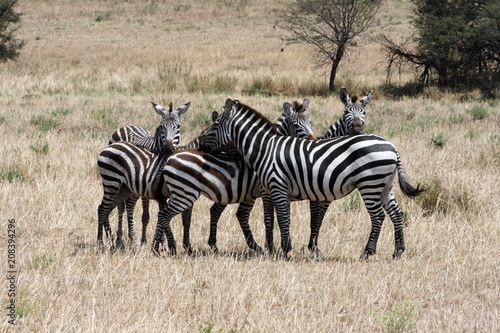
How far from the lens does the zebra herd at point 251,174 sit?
7414 millimetres

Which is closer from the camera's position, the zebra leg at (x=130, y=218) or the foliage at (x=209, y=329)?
the foliage at (x=209, y=329)

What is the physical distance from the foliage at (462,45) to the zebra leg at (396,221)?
17585 mm

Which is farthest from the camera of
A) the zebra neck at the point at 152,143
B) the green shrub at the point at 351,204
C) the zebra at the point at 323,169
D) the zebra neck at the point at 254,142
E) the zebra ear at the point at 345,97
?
the green shrub at the point at 351,204

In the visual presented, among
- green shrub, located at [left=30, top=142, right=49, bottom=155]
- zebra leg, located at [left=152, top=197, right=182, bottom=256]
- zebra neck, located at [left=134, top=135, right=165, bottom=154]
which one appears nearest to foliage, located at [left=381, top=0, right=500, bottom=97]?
green shrub, located at [left=30, top=142, right=49, bottom=155]

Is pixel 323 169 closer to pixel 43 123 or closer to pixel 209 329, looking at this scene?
pixel 209 329

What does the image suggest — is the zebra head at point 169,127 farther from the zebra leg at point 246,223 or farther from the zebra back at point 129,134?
the zebra back at point 129,134

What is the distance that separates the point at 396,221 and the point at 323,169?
1201 mm

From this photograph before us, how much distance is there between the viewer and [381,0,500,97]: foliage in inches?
947

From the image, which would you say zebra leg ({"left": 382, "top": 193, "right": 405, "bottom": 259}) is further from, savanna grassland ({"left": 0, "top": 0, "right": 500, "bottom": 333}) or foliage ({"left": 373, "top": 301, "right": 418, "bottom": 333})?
foliage ({"left": 373, "top": 301, "right": 418, "bottom": 333})

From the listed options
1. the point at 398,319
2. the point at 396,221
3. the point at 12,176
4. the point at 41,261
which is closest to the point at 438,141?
the point at 396,221

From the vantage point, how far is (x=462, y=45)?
2541 cm

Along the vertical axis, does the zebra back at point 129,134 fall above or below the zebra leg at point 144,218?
above

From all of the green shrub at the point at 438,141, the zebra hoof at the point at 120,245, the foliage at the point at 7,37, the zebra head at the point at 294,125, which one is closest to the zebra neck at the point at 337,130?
the zebra head at the point at 294,125

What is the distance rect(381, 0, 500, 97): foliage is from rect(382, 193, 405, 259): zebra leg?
692 inches
